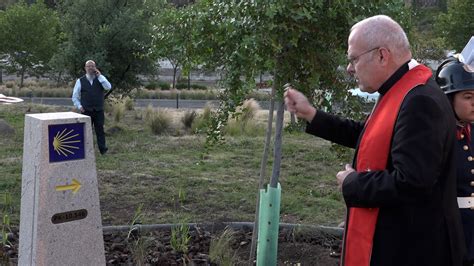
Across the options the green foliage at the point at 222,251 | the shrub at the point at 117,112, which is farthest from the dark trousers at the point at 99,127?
the green foliage at the point at 222,251

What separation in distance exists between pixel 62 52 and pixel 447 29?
41.5 feet

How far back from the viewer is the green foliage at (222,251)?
17.9 ft

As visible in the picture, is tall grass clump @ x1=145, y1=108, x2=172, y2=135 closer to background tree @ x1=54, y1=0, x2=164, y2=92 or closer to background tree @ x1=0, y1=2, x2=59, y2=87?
background tree @ x1=54, y1=0, x2=164, y2=92

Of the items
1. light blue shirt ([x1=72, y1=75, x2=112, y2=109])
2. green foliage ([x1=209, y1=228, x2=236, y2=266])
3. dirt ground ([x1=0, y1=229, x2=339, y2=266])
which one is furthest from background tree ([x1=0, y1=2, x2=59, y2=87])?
green foliage ([x1=209, y1=228, x2=236, y2=266])

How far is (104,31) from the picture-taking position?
1619 cm

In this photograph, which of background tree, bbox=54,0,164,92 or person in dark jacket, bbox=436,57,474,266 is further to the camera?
background tree, bbox=54,0,164,92

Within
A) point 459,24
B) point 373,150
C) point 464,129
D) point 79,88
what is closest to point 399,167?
point 373,150

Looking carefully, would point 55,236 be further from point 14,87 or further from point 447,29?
point 14,87

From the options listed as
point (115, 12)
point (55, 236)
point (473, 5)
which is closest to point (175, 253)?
point (55, 236)

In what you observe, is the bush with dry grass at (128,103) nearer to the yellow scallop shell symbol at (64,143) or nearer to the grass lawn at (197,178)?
the grass lawn at (197,178)

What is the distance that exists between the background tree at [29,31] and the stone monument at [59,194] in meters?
26.5

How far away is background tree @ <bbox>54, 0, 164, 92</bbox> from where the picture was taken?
16.3m

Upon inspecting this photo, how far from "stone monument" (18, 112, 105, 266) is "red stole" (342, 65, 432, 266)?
2.15 metres

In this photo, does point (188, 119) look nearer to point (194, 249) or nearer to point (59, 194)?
point (194, 249)
